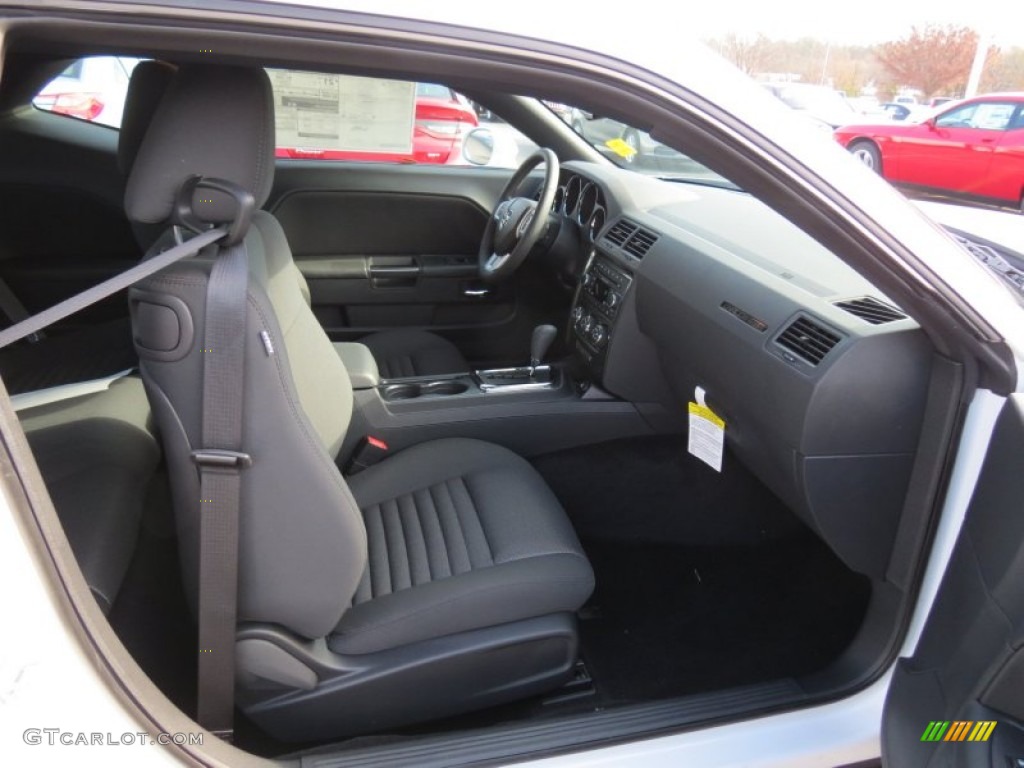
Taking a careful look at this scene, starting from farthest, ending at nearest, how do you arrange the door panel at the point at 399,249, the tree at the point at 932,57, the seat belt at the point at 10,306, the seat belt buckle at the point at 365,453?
the tree at the point at 932,57
the door panel at the point at 399,249
the seat belt at the point at 10,306
the seat belt buckle at the point at 365,453

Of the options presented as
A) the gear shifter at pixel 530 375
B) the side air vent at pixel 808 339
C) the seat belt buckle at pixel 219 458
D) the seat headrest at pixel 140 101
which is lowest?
the gear shifter at pixel 530 375

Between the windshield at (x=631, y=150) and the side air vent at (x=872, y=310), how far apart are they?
3.63 feet

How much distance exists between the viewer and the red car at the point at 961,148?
7086 millimetres

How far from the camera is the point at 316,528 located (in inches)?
47.5

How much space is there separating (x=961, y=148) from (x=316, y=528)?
820 centimetres

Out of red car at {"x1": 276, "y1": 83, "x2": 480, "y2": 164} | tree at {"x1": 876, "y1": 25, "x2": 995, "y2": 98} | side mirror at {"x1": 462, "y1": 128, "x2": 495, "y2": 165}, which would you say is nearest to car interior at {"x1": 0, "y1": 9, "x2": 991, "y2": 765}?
side mirror at {"x1": 462, "y1": 128, "x2": 495, "y2": 165}

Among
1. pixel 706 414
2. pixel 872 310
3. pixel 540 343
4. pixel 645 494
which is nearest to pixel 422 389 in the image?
pixel 540 343

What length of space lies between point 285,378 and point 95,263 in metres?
2.31

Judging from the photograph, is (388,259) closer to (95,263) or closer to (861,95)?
(95,263)

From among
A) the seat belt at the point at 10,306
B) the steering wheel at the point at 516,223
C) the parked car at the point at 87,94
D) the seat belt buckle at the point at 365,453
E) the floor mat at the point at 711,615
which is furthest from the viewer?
the parked car at the point at 87,94

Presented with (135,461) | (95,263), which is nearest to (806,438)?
(135,461)

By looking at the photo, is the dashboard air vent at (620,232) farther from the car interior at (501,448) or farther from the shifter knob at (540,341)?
the shifter knob at (540,341)

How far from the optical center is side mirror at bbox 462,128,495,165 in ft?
10.6

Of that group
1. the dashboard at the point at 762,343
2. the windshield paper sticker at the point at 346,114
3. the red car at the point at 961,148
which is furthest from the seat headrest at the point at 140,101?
the red car at the point at 961,148
